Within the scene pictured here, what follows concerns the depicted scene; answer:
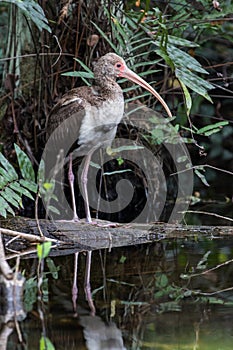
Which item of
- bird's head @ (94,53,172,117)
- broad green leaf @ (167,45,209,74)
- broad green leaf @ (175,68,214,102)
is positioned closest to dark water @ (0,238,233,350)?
broad green leaf @ (175,68,214,102)

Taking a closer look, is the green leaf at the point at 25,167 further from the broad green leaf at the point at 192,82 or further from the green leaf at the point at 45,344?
the green leaf at the point at 45,344

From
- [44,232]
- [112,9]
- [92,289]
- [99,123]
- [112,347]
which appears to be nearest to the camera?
[112,347]

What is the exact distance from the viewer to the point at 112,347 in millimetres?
3393

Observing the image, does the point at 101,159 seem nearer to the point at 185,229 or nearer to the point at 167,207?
the point at 167,207

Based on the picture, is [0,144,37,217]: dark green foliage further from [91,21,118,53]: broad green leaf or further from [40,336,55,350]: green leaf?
[40,336,55,350]: green leaf

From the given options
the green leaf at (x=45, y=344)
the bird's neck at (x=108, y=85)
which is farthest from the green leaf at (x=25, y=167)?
the green leaf at (x=45, y=344)

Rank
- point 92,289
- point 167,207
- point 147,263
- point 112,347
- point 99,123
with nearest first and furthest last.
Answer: point 112,347 < point 92,289 < point 147,263 < point 99,123 < point 167,207

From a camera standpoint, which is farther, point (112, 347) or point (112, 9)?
point (112, 9)

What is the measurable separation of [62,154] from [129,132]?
0.88 metres

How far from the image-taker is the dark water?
11.4ft

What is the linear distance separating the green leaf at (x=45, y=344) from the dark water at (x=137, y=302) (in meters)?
0.03

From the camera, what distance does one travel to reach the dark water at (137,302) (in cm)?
347

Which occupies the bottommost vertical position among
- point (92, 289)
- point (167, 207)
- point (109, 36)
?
point (167, 207)

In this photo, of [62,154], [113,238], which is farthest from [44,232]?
[62,154]
